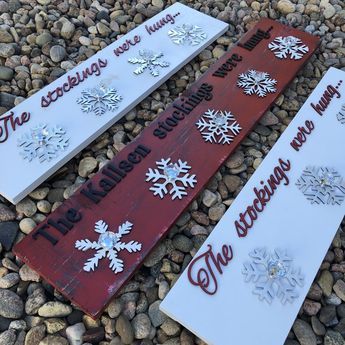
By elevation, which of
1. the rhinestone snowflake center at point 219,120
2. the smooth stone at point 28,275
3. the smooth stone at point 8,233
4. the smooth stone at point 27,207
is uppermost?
the rhinestone snowflake center at point 219,120

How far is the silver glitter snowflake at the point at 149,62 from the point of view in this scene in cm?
214

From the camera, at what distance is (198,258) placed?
1.54 metres

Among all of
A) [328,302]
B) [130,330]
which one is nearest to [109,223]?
[130,330]

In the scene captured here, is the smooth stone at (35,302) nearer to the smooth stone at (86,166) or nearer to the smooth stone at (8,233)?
the smooth stone at (8,233)

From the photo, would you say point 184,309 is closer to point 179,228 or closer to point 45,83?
point 179,228

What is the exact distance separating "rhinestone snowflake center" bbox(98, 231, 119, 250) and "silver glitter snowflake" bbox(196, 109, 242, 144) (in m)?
0.59

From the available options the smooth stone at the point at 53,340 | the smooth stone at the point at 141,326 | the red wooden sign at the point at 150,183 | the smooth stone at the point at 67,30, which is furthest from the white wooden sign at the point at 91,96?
the smooth stone at the point at 141,326

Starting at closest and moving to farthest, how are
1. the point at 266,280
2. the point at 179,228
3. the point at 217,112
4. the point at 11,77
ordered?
the point at 266,280 < the point at 179,228 < the point at 217,112 < the point at 11,77

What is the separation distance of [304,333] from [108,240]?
2.37ft

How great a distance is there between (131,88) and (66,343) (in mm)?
1147

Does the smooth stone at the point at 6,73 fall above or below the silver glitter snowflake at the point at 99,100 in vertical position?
below

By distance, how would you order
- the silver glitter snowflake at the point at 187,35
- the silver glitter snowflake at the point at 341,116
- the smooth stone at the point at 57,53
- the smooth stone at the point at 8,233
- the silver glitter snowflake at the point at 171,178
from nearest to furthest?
the smooth stone at the point at 8,233 → the silver glitter snowflake at the point at 171,178 → the silver glitter snowflake at the point at 341,116 → the smooth stone at the point at 57,53 → the silver glitter snowflake at the point at 187,35

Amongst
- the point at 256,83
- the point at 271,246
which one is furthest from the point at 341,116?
the point at 271,246

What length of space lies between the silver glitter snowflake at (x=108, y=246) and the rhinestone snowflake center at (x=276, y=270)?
456 millimetres
